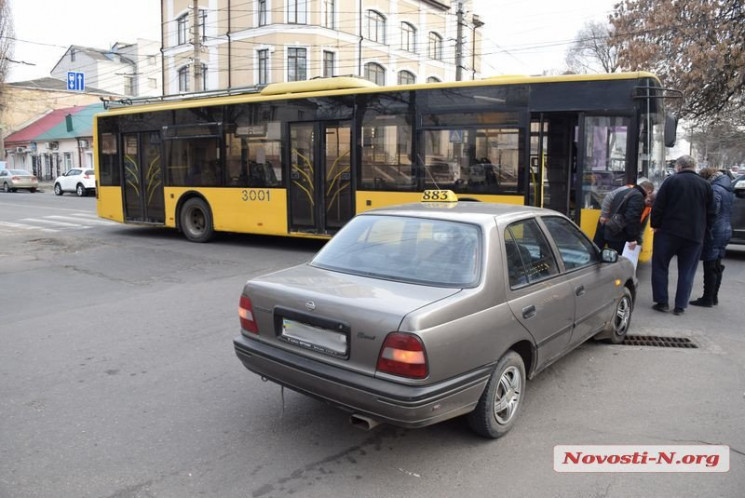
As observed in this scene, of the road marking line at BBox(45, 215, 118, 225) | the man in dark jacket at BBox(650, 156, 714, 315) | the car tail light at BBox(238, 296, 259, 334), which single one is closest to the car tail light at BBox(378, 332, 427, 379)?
the car tail light at BBox(238, 296, 259, 334)

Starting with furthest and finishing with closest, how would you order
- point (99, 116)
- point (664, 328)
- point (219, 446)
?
1. point (99, 116)
2. point (664, 328)
3. point (219, 446)

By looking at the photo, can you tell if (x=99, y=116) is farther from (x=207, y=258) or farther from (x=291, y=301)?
(x=291, y=301)

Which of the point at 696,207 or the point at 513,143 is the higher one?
the point at 513,143

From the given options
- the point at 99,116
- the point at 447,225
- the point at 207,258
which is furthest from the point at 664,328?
the point at 99,116

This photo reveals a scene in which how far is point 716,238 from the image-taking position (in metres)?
7.25

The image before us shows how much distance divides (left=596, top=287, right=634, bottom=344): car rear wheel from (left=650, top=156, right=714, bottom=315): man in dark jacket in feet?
4.39

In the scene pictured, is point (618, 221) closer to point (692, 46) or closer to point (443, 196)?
point (443, 196)

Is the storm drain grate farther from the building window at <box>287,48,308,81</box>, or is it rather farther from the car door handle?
the building window at <box>287,48,308,81</box>

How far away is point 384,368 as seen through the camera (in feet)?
11.0

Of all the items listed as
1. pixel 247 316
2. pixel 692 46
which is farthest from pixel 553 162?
pixel 692 46

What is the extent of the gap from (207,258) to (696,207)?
26.3 feet

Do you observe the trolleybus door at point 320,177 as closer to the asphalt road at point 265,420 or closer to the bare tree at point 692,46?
the asphalt road at point 265,420

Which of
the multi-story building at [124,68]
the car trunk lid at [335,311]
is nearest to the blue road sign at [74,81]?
the multi-story building at [124,68]

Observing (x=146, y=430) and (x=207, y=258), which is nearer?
(x=146, y=430)
